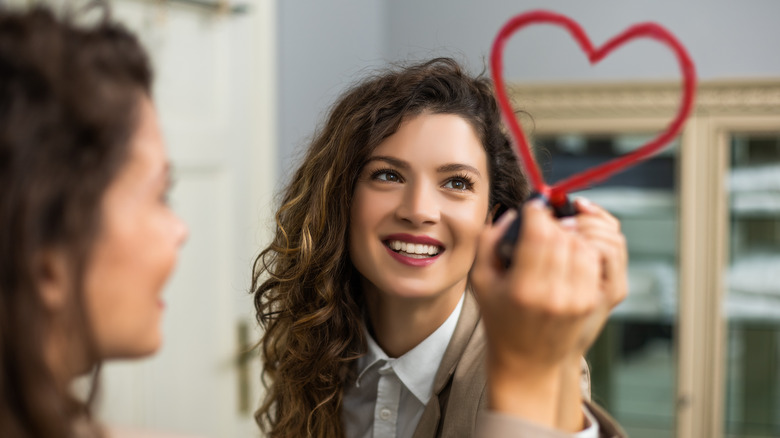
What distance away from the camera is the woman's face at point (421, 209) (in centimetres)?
104

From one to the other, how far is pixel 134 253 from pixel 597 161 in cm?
209

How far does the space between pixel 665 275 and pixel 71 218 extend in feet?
7.20

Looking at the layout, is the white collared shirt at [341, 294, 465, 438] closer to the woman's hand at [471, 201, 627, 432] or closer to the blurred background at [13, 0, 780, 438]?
the woman's hand at [471, 201, 627, 432]

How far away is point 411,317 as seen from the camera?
3.67 ft

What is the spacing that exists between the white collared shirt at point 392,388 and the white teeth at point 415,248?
0.13m

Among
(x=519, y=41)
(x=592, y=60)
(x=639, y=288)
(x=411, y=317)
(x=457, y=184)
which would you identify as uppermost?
(x=519, y=41)

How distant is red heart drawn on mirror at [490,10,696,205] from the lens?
590mm

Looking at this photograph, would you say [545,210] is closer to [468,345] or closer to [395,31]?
[468,345]

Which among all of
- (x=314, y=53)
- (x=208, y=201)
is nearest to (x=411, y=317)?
(x=208, y=201)

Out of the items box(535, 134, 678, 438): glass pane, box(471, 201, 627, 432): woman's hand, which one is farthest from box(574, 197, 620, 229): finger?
box(535, 134, 678, 438): glass pane

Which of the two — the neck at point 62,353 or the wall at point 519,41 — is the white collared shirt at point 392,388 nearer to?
the neck at point 62,353

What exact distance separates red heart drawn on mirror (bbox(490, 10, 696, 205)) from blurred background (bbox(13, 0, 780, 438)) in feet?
4.28

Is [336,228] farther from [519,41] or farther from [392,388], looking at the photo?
[519,41]

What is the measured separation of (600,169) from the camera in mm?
637
